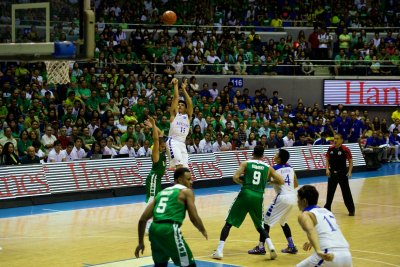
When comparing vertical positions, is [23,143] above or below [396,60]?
below

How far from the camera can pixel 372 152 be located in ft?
92.2

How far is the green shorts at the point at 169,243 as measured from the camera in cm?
945

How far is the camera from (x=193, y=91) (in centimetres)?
2898

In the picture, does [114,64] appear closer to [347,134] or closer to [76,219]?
[347,134]

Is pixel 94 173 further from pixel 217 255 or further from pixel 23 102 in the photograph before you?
pixel 217 255

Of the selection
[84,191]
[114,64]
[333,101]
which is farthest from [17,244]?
[333,101]

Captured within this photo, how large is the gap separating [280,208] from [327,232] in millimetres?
4449

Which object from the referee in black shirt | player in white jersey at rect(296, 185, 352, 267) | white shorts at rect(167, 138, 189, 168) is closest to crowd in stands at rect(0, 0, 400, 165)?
white shorts at rect(167, 138, 189, 168)

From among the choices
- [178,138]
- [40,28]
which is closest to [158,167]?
[178,138]

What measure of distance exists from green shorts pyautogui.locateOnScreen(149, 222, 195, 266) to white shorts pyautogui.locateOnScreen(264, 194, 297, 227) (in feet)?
14.4

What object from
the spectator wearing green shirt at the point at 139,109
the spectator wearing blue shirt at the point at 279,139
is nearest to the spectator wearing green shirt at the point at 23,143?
the spectator wearing green shirt at the point at 139,109

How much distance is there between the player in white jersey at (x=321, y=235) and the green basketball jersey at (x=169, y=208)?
1.44 metres

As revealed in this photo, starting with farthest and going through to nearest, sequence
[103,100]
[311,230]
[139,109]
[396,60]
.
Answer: [396,60], [139,109], [103,100], [311,230]

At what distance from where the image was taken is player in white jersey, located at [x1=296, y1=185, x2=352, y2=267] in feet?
29.6
